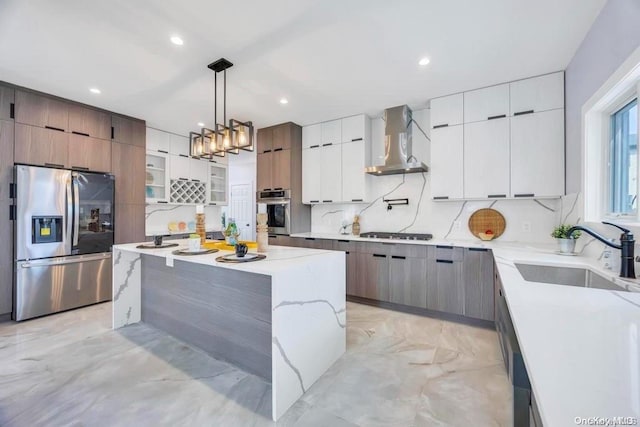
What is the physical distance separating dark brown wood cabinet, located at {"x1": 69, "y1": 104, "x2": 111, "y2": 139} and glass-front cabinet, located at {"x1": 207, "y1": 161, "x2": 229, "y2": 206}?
1.82m

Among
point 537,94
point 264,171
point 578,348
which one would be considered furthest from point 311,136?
point 578,348

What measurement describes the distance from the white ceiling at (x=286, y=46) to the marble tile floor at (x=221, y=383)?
8.65 feet

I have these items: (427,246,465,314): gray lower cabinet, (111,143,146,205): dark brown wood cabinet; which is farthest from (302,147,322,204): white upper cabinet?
(111,143,146,205): dark brown wood cabinet

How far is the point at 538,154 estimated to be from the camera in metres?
2.80

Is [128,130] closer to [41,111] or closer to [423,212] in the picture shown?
[41,111]

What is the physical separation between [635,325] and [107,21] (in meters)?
3.36

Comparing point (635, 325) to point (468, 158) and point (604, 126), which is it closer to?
point (604, 126)

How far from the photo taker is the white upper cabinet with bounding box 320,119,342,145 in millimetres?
4117

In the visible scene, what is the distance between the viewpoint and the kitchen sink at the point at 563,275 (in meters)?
1.71

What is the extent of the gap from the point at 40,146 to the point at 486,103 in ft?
17.1

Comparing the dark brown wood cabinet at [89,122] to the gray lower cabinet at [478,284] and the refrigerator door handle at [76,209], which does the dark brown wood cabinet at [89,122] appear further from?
the gray lower cabinet at [478,284]

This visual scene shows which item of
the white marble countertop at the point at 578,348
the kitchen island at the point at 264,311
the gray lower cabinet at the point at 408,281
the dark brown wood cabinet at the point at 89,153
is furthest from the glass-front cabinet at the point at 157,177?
the white marble countertop at the point at 578,348

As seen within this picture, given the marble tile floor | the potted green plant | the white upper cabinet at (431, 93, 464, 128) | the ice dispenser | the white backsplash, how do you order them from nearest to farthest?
1. the marble tile floor
2. the potted green plant
3. the ice dispenser
4. the white upper cabinet at (431, 93, 464, 128)
5. the white backsplash

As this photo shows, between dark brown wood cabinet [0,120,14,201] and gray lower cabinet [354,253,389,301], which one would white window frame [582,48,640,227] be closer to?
gray lower cabinet [354,253,389,301]
